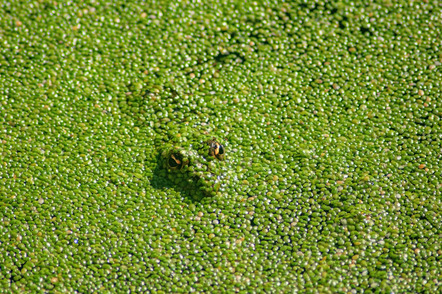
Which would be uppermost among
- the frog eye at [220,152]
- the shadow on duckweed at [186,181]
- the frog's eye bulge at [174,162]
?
the frog eye at [220,152]

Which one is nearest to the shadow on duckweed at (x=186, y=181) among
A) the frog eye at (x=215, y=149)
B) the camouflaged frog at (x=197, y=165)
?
the camouflaged frog at (x=197, y=165)

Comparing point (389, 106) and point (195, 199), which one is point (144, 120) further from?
point (389, 106)

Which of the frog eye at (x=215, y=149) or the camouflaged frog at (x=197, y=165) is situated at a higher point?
the frog eye at (x=215, y=149)

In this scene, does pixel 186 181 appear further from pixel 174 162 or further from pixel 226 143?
pixel 226 143

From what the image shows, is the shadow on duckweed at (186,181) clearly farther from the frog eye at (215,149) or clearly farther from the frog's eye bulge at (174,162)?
the frog eye at (215,149)

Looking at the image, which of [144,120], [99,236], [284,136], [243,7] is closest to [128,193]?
[99,236]

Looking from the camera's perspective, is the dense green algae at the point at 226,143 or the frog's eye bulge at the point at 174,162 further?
the frog's eye bulge at the point at 174,162

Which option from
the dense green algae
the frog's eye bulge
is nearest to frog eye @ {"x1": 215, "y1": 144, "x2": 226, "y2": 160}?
the dense green algae

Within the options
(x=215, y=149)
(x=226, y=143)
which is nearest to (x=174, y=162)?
(x=215, y=149)
